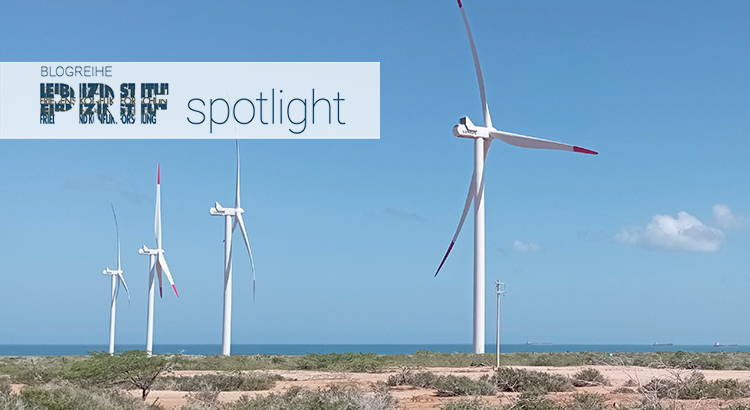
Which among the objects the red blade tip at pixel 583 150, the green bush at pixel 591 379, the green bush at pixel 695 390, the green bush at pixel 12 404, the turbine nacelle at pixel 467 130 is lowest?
the green bush at pixel 591 379

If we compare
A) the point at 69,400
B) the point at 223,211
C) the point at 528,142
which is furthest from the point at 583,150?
the point at 223,211

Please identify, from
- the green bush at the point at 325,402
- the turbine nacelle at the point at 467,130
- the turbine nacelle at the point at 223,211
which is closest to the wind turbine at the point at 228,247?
the turbine nacelle at the point at 223,211

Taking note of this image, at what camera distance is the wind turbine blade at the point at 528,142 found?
3813 cm

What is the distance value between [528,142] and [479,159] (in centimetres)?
269

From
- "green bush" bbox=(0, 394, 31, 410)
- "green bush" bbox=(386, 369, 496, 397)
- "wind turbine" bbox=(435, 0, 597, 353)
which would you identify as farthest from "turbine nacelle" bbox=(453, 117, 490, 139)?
"green bush" bbox=(0, 394, 31, 410)

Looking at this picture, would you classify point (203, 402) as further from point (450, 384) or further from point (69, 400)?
point (450, 384)

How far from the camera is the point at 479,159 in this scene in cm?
4153

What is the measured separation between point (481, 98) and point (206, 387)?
70.2ft

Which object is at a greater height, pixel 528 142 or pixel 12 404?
pixel 528 142

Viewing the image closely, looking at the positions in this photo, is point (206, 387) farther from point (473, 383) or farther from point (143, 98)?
point (143, 98)

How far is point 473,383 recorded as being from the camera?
30188 mm

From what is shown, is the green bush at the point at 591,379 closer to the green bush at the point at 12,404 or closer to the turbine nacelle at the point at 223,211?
the green bush at the point at 12,404

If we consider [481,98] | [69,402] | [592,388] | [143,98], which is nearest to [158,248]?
[143,98]

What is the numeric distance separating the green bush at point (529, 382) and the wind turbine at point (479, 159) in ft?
18.0
